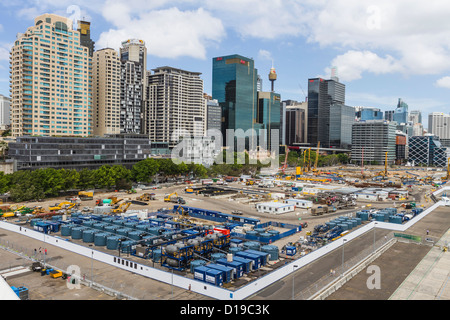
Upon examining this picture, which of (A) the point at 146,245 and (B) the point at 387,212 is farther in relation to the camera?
(B) the point at 387,212

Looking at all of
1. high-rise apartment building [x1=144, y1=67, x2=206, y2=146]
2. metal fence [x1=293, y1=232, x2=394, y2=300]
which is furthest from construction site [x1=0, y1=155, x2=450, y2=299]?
high-rise apartment building [x1=144, y1=67, x2=206, y2=146]

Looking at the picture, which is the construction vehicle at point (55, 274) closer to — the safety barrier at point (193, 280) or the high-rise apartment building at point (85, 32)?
the safety barrier at point (193, 280)

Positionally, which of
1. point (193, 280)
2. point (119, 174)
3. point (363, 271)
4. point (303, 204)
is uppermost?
point (119, 174)

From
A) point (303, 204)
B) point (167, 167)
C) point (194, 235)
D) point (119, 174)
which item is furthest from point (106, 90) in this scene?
point (194, 235)

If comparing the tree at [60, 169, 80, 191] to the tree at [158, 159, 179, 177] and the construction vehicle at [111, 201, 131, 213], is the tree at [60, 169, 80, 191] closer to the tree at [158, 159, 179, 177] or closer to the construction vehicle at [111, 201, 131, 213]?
the construction vehicle at [111, 201, 131, 213]

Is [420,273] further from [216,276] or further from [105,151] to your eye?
[105,151]

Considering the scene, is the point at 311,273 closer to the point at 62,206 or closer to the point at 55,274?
the point at 55,274

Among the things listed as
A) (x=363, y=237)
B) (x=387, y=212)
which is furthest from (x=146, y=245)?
(x=387, y=212)
